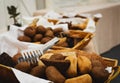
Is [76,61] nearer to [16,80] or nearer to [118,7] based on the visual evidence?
[16,80]

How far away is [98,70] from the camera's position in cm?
49

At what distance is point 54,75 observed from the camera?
46 cm

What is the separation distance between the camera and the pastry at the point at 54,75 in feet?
1.48

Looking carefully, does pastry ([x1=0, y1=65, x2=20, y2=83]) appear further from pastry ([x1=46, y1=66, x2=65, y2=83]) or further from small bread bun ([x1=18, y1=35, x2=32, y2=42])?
small bread bun ([x1=18, y1=35, x2=32, y2=42])

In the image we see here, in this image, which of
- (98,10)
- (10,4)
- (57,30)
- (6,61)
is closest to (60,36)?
(57,30)

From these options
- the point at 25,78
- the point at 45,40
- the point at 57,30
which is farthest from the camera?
the point at 57,30

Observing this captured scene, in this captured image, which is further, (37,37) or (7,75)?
(37,37)

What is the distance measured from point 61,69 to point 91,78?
0.22ft

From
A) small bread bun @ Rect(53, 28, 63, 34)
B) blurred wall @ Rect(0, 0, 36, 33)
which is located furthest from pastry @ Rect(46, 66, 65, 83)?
blurred wall @ Rect(0, 0, 36, 33)

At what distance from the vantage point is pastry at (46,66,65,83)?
452mm

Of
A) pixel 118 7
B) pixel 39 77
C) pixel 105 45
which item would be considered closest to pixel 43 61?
pixel 39 77

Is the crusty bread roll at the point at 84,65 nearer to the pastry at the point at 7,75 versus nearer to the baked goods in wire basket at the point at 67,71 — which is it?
the baked goods in wire basket at the point at 67,71

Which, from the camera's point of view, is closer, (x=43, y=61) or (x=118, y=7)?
(x=43, y=61)

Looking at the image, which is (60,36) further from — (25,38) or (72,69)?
(72,69)
